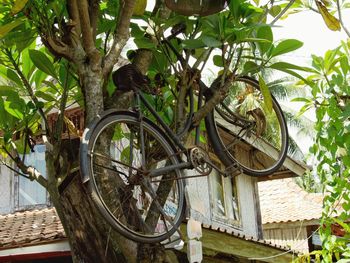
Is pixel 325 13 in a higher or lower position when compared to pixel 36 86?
higher

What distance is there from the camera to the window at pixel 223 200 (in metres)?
9.47

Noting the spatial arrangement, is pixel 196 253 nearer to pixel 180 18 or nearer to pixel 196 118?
pixel 196 118

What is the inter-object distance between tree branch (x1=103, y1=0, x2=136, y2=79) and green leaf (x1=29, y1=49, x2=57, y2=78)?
1.35 feet

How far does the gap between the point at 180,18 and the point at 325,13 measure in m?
0.87

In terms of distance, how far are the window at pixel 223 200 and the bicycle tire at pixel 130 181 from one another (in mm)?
6235

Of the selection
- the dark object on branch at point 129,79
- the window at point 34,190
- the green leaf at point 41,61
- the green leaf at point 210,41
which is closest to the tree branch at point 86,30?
the dark object on branch at point 129,79

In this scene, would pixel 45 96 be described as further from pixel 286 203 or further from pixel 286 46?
pixel 286 203

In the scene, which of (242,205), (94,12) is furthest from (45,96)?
(242,205)

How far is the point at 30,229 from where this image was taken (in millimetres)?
6574

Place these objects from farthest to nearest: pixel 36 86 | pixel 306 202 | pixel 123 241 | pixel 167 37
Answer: pixel 306 202 < pixel 36 86 < pixel 167 37 < pixel 123 241

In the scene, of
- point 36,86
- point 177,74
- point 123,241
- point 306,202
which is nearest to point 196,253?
point 123,241

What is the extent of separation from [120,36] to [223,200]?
704 cm

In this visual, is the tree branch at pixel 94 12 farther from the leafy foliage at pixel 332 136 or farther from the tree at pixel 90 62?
the leafy foliage at pixel 332 136

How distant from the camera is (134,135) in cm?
327
